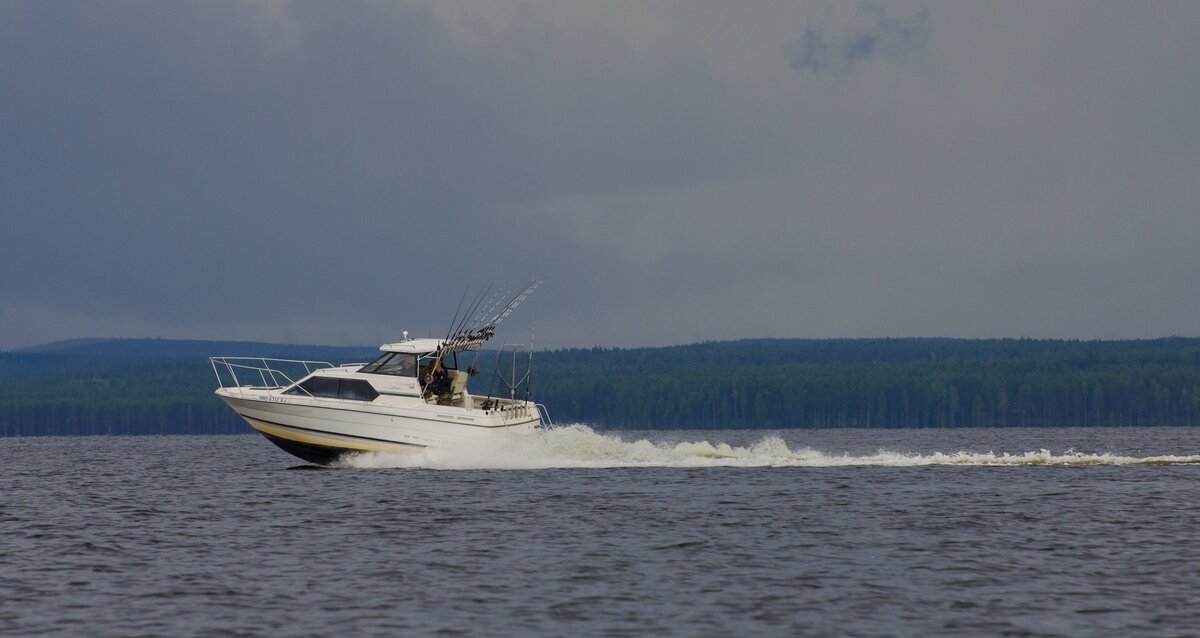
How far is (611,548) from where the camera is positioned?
27.9m

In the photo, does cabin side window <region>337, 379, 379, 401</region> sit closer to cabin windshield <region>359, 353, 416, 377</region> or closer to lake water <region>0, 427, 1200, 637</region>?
cabin windshield <region>359, 353, 416, 377</region>

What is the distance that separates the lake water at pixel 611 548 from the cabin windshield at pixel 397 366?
269 cm

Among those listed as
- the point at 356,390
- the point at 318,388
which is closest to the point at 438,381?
the point at 356,390

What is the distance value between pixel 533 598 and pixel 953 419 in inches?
6020

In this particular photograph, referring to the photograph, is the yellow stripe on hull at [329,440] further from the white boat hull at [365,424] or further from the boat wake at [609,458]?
the boat wake at [609,458]

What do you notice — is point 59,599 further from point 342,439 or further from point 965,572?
point 342,439

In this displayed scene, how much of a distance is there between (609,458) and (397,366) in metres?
8.02

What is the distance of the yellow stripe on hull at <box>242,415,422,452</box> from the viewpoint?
43.5m

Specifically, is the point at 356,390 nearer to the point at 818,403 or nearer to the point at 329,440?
the point at 329,440

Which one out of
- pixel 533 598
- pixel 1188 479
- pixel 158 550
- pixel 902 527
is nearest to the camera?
pixel 533 598

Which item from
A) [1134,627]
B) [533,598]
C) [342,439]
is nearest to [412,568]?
[533,598]

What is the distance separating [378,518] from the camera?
32562 millimetres

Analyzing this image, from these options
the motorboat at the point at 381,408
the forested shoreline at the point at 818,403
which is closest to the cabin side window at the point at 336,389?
the motorboat at the point at 381,408

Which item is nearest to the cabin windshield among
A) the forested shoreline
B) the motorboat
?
the motorboat
